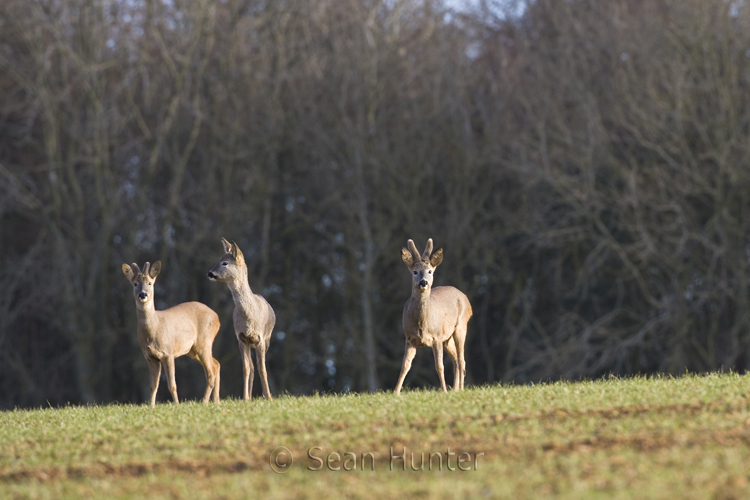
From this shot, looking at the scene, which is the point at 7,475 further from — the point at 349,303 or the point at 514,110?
the point at 514,110

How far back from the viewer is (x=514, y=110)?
26.8 meters

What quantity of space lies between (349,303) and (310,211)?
2.55 meters

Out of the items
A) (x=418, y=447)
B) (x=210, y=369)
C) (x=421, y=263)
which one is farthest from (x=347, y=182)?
(x=418, y=447)

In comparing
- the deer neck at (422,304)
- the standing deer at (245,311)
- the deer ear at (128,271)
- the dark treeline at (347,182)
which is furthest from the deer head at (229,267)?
the dark treeline at (347,182)

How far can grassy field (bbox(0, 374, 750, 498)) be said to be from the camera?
6.50m

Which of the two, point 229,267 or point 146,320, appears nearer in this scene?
point 146,320

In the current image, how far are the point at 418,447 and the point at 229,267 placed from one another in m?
5.43

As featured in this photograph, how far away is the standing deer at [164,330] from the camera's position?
40.8 feet

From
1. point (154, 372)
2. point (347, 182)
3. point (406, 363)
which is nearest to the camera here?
point (406, 363)

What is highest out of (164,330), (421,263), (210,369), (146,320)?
(421,263)

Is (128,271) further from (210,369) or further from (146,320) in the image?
(210,369)

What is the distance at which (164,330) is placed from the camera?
1256cm

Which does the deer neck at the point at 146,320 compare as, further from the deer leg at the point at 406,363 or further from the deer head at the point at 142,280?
the deer leg at the point at 406,363

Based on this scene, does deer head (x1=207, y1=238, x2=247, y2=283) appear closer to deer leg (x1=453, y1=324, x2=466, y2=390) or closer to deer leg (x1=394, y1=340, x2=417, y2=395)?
deer leg (x1=394, y1=340, x2=417, y2=395)
